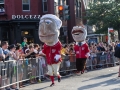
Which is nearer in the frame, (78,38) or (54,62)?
(54,62)

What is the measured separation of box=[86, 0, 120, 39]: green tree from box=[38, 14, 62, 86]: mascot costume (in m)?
23.3

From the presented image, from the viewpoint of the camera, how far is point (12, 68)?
11.5 meters

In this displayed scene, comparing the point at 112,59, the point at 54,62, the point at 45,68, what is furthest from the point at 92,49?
the point at 54,62

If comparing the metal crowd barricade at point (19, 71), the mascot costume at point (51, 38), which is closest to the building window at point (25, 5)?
the metal crowd barricade at point (19, 71)

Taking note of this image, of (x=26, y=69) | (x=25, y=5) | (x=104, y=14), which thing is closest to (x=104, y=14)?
(x=104, y=14)

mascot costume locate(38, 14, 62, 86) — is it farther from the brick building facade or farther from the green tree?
the green tree

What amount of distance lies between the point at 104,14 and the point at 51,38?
25404mm

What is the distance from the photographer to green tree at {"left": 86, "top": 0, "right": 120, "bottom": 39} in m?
35.4

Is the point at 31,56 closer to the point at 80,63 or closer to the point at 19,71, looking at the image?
the point at 19,71

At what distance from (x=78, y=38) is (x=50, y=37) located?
12.3ft

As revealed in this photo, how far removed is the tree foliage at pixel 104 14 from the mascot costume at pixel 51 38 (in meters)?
23.3

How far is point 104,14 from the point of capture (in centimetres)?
3684

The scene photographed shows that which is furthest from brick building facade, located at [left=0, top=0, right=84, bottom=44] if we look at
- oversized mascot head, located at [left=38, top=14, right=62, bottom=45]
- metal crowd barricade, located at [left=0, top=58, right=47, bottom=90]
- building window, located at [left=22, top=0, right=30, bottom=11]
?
oversized mascot head, located at [left=38, top=14, right=62, bottom=45]

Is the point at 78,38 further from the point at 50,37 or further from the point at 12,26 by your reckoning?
the point at 12,26
